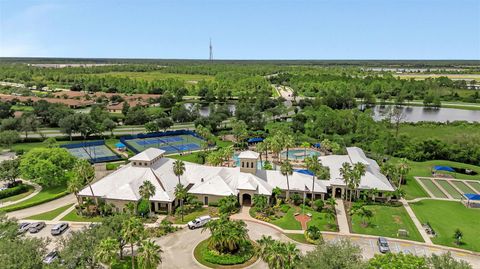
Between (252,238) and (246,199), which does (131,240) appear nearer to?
(252,238)

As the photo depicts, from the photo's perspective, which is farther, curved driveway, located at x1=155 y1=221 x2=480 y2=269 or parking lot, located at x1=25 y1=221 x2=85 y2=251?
parking lot, located at x1=25 y1=221 x2=85 y2=251

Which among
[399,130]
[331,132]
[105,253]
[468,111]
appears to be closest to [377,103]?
[468,111]

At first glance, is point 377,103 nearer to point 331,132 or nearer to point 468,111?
point 468,111

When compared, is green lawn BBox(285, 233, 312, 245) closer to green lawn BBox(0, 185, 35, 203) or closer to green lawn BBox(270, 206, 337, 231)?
green lawn BBox(270, 206, 337, 231)

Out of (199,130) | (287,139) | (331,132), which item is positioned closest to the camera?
(287,139)

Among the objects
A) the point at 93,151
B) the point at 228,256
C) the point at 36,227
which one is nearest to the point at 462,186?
the point at 228,256

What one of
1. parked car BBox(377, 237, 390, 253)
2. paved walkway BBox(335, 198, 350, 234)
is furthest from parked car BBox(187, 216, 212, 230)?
parked car BBox(377, 237, 390, 253)

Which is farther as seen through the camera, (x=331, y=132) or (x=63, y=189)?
(x=331, y=132)
